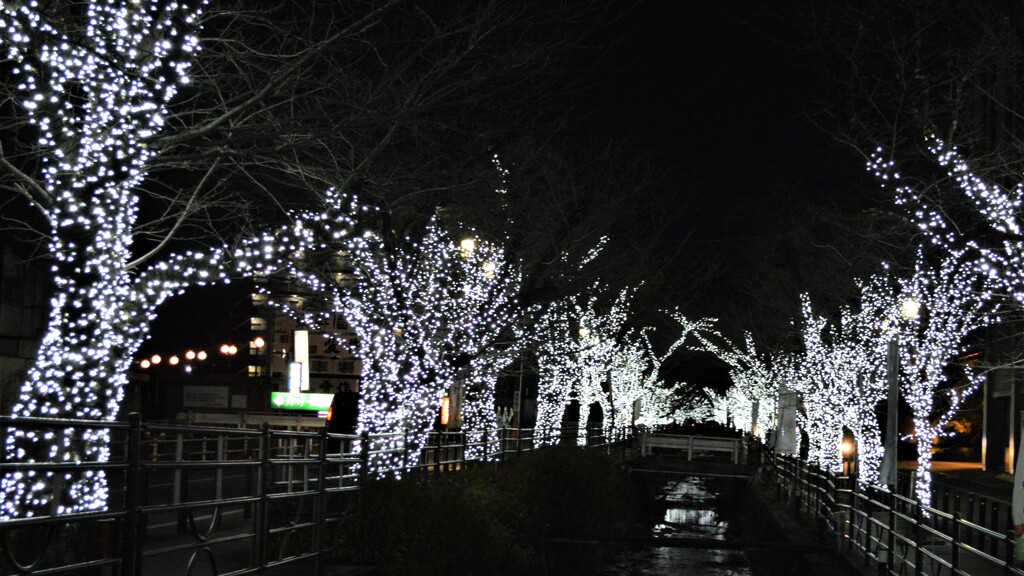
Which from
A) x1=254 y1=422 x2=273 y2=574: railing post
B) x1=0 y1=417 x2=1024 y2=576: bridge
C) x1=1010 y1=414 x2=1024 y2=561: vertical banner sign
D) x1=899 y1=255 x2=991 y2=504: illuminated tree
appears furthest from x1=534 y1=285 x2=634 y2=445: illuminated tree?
x1=1010 y1=414 x2=1024 y2=561: vertical banner sign

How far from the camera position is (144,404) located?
4588cm

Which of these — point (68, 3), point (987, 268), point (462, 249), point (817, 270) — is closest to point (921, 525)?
point (987, 268)

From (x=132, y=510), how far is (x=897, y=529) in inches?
650

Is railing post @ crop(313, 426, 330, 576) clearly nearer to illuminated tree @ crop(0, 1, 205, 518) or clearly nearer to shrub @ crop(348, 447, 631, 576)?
shrub @ crop(348, 447, 631, 576)

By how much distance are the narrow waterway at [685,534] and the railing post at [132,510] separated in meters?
11.8

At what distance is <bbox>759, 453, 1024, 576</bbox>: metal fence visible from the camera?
31.8 ft

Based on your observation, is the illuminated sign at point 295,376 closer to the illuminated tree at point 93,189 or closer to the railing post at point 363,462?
the railing post at point 363,462

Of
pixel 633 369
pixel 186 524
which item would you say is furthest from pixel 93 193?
pixel 633 369

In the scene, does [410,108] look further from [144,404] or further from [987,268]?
[144,404]

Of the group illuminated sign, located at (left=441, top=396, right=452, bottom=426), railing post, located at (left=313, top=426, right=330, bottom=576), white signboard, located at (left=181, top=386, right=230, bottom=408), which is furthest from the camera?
white signboard, located at (left=181, top=386, right=230, bottom=408)

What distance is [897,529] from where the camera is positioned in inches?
793

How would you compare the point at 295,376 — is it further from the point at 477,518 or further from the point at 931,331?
the point at 931,331

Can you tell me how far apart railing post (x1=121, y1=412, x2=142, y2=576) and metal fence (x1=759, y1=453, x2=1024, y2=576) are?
5872 millimetres

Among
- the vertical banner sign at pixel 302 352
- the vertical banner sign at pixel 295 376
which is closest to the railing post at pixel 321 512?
the vertical banner sign at pixel 295 376
